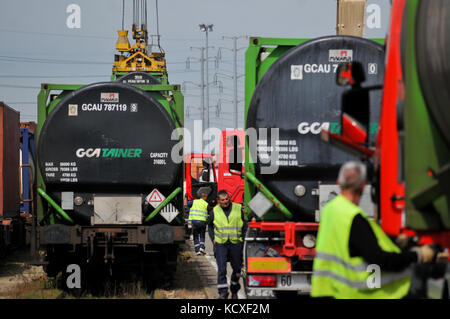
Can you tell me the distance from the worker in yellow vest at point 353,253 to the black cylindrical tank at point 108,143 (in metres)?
6.56

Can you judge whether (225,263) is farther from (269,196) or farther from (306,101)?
(306,101)

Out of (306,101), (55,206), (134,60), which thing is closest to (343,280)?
(306,101)

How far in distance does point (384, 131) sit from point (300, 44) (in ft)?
12.6

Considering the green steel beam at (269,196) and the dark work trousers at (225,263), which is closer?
the green steel beam at (269,196)

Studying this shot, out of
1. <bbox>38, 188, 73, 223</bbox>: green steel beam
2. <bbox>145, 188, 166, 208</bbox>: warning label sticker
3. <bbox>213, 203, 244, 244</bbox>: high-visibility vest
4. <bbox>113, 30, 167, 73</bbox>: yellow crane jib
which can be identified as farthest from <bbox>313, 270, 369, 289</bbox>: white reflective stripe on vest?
<bbox>113, 30, 167, 73</bbox>: yellow crane jib

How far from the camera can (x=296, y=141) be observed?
8.86 metres

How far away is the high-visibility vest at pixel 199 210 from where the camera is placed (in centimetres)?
1723

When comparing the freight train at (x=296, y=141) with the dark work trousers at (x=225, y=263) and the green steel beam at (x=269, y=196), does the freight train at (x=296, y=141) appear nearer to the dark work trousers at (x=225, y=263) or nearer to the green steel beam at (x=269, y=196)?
the green steel beam at (x=269, y=196)

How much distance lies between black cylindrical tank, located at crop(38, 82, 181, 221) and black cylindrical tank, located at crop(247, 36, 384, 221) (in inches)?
110

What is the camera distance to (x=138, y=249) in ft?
39.2

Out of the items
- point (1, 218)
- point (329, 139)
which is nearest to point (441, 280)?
point (329, 139)

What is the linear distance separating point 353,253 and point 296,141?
4.08m

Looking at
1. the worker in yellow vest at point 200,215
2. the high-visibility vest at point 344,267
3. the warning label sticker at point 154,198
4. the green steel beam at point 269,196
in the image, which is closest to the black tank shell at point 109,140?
the warning label sticker at point 154,198

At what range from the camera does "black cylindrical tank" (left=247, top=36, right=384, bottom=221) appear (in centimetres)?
885
